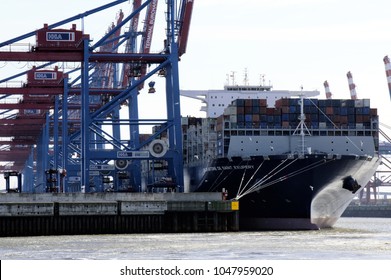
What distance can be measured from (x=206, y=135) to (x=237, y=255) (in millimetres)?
37157

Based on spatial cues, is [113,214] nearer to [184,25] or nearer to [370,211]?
[184,25]

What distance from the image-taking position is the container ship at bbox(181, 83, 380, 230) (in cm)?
7350

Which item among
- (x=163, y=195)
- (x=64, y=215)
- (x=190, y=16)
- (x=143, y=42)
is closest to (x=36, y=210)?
(x=64, y=215)

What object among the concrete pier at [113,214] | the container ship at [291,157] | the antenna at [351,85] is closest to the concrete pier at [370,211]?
the antenna at [351,85]

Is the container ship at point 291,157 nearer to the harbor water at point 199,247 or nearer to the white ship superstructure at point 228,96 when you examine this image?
the harbor water at point 199,247

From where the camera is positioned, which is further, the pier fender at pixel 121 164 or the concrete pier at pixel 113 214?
the pier fender at pixel 121 164

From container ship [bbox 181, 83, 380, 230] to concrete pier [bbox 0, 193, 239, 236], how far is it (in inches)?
129

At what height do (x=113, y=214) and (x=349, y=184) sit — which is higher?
(x=349, y=184)

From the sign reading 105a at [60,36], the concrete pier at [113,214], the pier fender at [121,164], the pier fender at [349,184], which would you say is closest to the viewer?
the concrete pier at [113,214]

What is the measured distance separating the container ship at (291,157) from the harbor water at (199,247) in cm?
989

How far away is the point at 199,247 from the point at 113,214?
61.6ft

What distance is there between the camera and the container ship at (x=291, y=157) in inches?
2894

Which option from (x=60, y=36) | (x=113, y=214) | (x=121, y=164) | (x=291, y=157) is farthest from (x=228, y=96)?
(x=113, y=214)

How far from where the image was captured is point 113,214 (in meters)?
69.2
